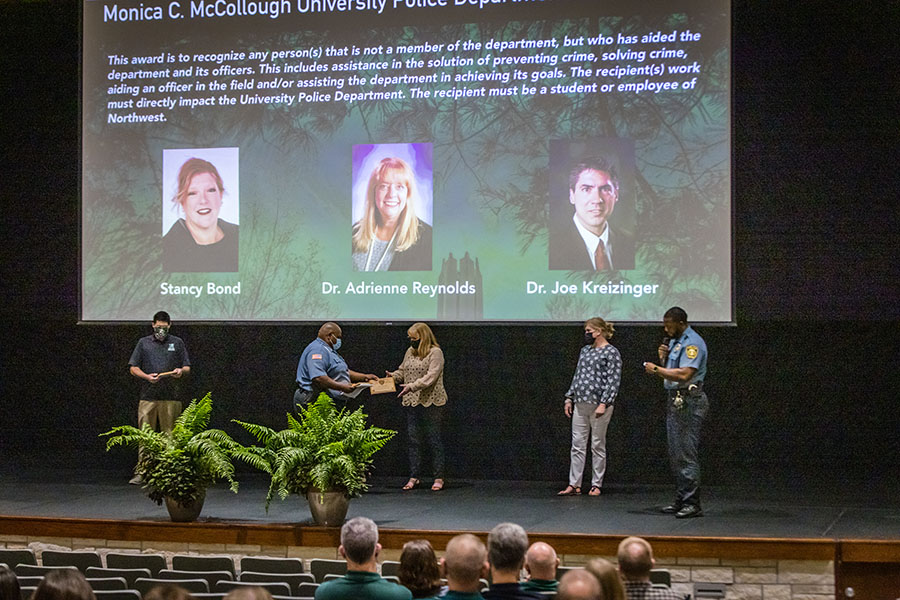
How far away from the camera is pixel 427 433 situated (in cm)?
852

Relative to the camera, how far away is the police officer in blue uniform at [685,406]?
272 inches

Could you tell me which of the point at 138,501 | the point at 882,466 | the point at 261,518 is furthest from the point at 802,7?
the point at 138,501

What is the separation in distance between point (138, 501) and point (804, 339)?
493 cm

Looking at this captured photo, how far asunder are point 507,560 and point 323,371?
464cm

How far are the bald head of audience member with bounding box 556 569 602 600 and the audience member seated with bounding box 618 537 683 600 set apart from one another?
2.25ft

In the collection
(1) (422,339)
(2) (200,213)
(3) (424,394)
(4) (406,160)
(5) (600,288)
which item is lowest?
(3) (424,394)

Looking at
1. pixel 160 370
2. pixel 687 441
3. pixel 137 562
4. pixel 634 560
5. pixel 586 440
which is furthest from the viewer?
pixel 160 370

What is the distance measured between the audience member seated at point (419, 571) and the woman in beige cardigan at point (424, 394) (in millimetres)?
4269

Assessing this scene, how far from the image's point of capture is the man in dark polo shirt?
8719 millimetres

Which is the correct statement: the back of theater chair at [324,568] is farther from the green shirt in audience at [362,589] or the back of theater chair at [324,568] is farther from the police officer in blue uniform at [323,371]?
the police officer in blue uniform at [323,371]

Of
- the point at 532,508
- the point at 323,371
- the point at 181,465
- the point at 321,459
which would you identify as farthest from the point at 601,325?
the point at 181,465

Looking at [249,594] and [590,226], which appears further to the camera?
[590,226]

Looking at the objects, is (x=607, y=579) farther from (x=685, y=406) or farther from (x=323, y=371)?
(x=323, y=371)

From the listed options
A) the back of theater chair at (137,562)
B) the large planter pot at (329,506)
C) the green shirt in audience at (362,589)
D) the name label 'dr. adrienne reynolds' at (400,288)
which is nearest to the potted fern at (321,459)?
the large planter pot at (329,506)
